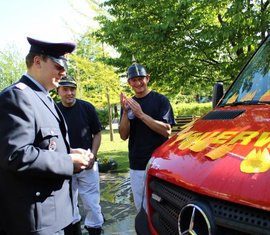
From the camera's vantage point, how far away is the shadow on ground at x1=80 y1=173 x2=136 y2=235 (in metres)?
4.81

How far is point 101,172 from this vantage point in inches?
341

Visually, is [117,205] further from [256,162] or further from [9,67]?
[9,67]

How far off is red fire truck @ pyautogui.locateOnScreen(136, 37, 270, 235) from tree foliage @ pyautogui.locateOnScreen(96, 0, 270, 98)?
11.9ft

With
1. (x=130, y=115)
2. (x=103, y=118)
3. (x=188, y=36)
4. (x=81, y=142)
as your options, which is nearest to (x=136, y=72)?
(x=130, y=115)

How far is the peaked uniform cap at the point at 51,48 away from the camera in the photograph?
2.37m

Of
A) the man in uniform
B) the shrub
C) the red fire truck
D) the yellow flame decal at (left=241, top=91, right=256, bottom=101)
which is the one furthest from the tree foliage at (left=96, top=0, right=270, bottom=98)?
the shrub

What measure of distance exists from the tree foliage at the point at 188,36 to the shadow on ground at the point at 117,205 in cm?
247

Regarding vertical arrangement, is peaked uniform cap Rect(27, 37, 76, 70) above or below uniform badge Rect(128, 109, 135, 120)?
above

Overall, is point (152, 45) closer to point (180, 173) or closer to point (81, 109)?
point (81, 109)

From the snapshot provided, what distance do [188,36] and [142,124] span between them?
3.71 meters

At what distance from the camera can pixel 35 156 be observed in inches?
82.8

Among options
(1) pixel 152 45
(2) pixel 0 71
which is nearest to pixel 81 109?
(1) pixel 152 45

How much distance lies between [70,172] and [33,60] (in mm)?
778

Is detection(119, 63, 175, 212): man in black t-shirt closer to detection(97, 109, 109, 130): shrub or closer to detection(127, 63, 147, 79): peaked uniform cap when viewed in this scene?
detection(127, 63, 147, 79): peaked uniform cap
